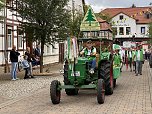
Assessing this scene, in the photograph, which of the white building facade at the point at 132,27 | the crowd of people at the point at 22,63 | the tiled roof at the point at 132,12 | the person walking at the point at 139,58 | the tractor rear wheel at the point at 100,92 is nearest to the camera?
the tractor rear wheel at the point at 100,92

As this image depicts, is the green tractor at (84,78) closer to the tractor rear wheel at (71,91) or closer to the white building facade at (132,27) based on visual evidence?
the tractor rear wheel at (71,91)

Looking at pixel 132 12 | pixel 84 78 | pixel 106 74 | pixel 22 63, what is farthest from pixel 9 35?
pixel 132 12

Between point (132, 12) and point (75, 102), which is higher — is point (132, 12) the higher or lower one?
the higher one

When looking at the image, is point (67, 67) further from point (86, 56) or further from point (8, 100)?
point (8, 100)

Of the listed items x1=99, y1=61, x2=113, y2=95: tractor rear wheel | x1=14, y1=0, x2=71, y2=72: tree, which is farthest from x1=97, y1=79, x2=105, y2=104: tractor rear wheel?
x1=14, y1=0, x2=71, y2=72: tree

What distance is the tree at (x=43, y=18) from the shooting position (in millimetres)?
22984

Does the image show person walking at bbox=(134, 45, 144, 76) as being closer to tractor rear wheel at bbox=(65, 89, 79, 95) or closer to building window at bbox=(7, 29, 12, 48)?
building window at bbox=(7, 29, 12, 48)

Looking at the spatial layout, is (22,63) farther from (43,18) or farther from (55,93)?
(55,93)

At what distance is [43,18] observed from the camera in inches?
906

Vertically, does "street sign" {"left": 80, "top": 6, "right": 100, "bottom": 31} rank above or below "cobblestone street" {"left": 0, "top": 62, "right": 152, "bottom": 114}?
above

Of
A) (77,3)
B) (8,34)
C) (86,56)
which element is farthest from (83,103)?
(77,3)

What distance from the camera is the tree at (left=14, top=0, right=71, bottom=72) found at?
22984 mm

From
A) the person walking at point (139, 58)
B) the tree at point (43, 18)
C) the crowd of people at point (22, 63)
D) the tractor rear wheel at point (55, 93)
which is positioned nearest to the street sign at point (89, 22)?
the tree at point (43, 18)

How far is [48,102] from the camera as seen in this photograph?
12.5 m
